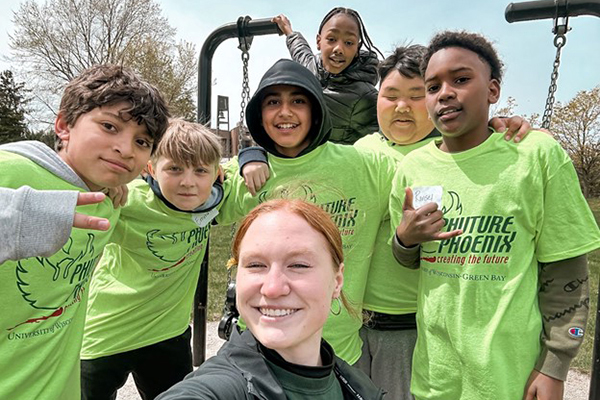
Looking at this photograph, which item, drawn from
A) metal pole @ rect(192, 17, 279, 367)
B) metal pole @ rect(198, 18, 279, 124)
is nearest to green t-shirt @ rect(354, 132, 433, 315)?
Result: metal pole @ rect(192, 17, 279, 367)

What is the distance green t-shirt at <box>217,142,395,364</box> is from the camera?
218cm

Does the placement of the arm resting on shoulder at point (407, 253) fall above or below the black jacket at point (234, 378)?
above

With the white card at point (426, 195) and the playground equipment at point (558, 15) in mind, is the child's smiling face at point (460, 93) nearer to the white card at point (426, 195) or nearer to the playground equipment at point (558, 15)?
the white card at point (426, 195)

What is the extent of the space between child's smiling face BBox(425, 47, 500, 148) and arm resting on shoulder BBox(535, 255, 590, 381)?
621 millimetres

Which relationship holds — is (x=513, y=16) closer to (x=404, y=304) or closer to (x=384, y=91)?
(x=384, y=91)

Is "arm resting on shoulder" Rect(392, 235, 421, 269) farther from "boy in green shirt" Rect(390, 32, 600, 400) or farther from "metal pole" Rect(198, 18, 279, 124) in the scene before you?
"metal pole" Rect(198, 18, 279, 124)

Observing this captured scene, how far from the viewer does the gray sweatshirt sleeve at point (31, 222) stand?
1.13 meters

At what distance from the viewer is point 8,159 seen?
156cm

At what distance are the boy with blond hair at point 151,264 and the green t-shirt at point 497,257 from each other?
4.39 feet

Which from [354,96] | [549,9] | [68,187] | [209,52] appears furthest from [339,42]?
[68,187]

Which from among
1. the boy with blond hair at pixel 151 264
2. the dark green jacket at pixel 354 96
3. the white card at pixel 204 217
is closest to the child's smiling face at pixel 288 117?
the boy with blond hair at pixel 151 264

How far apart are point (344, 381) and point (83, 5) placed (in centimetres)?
2422

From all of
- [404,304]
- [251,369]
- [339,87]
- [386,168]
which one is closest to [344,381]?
[251,369]

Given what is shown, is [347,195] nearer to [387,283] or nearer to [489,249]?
[387,283]
